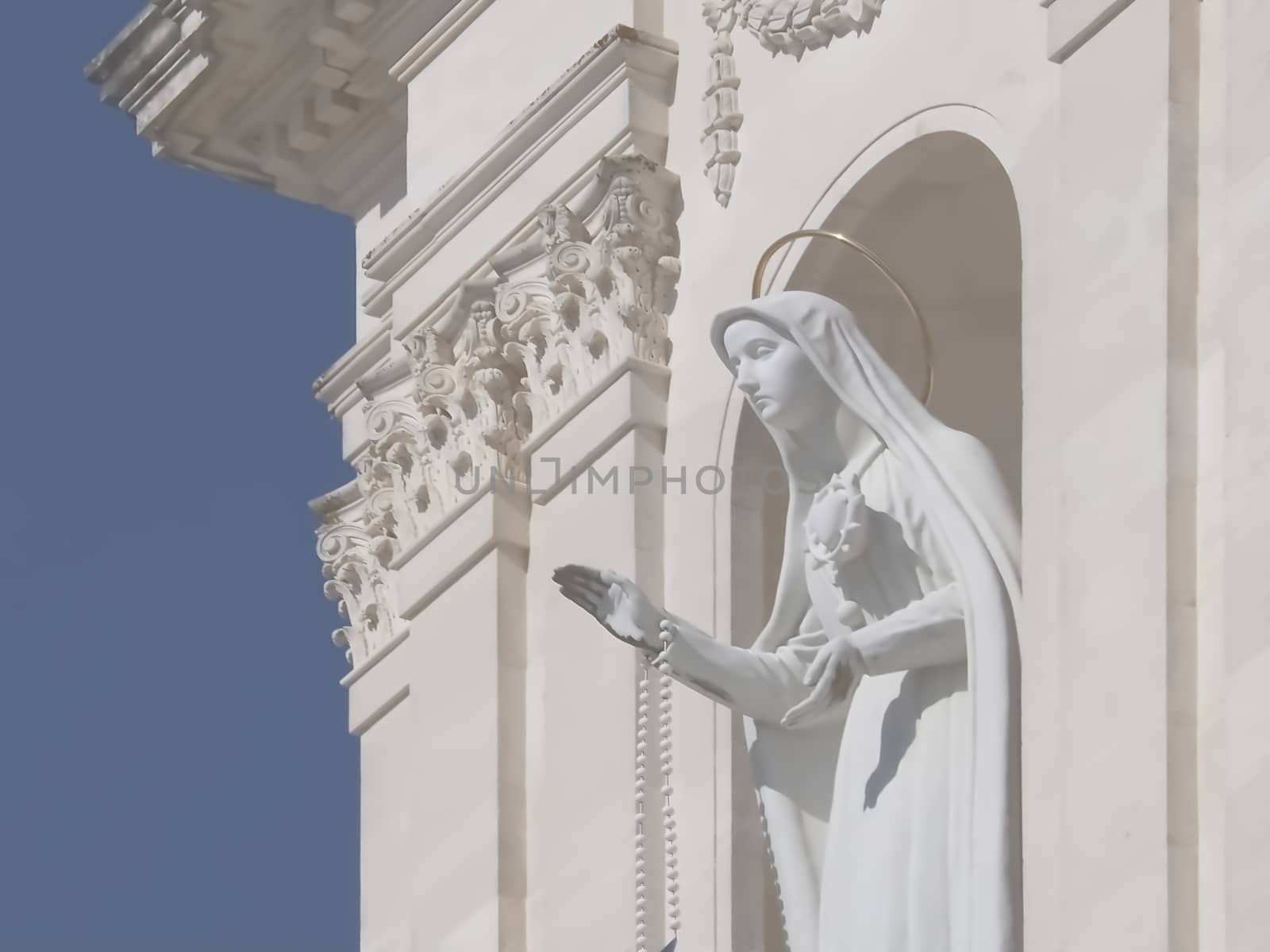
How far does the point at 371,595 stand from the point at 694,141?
2624 millimetres

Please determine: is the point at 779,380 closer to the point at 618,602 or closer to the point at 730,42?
the point at 618,602

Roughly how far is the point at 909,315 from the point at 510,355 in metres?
1.53

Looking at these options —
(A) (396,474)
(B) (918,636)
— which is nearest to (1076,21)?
(B) (918,636)

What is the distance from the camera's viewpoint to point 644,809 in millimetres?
12055

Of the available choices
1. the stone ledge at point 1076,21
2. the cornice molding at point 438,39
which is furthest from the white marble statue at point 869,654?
the cornice molding at point 438,39

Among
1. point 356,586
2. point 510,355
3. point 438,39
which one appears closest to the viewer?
point 510,355

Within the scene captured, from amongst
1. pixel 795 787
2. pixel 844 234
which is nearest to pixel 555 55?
pixel 844 234

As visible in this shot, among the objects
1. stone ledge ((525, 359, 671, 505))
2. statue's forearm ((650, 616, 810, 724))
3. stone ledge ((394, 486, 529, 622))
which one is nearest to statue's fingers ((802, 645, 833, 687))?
statue's forearm ((650, 616, 810, 724))

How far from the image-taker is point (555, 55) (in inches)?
526

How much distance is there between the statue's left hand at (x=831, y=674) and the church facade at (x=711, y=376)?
18.5 inches

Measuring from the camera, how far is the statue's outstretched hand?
10664 mm

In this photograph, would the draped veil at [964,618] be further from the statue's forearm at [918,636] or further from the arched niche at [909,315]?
the arched niche at [909,315]

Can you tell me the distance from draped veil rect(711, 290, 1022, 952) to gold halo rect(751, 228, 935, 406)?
16 centimetres

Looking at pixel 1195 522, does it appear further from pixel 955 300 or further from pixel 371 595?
pixel 371 595
